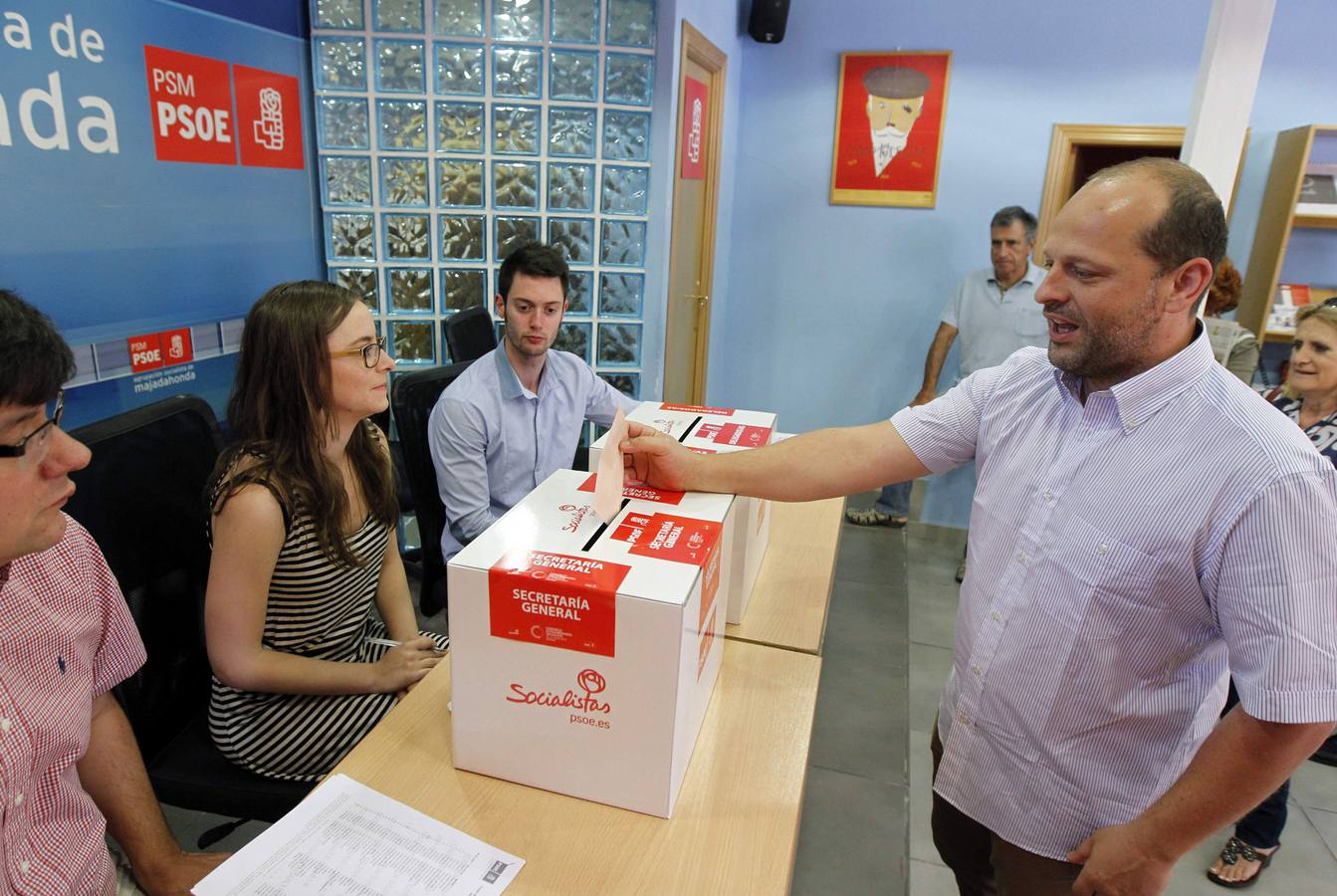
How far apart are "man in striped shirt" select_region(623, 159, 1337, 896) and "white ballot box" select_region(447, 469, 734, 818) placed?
0.28 metres

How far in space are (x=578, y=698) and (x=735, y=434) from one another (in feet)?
2.22

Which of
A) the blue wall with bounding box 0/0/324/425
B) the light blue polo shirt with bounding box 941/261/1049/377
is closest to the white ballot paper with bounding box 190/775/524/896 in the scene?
the blue wall with bounding box 0/0/324/425

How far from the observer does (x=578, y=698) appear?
984mm

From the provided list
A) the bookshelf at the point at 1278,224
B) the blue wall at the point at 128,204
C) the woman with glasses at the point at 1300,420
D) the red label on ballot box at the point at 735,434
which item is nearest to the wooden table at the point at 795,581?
the red label on ballot box at the point at 735,434

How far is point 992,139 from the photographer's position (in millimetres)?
3924

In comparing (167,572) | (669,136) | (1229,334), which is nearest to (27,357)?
(167,572)

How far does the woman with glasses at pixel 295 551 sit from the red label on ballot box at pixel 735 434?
62 centimetres

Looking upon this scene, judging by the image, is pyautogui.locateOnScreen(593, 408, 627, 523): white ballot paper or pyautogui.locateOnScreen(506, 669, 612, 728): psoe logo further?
pyautogui.locateOnScreen(593, 408, 627, 523): white ballot paper

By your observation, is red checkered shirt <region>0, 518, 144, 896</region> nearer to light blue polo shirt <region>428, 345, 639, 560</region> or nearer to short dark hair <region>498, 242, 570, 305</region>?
light blue polo shirt <region>428, 345, 639, 560</region>

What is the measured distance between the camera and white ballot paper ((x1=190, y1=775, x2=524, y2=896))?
0.89 meters

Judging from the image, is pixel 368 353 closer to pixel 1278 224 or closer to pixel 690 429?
pixel 690 429

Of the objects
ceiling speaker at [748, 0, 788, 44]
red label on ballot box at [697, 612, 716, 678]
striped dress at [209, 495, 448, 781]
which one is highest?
ceiling speaker at [748, 0, 788, 44]

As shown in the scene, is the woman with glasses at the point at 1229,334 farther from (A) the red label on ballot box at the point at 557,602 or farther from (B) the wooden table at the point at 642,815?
(A) the red label on ballot box at the point at 557,602

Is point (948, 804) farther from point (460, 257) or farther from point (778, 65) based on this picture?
point (778, 65)
